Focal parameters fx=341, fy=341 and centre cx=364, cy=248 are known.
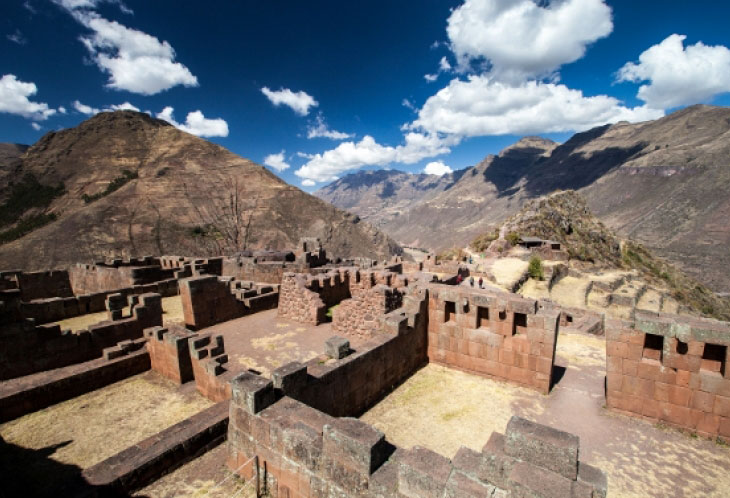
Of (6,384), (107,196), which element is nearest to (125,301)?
(6,384)

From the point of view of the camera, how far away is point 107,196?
6981 centimetres

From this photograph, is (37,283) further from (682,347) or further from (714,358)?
(714,358)

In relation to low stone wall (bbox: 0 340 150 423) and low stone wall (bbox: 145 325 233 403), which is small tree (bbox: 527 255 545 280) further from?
low stone wall (bbox: 0 340 150 423)

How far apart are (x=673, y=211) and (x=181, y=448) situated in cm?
11646

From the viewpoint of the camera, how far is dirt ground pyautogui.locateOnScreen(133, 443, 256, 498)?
573cm

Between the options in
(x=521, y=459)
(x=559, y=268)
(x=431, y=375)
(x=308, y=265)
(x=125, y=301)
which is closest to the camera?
(x=521, y=459)

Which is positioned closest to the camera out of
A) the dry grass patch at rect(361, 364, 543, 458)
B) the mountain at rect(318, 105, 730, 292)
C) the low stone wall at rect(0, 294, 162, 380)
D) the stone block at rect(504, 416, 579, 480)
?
the stone block at rect(504, 416, 579, 480)

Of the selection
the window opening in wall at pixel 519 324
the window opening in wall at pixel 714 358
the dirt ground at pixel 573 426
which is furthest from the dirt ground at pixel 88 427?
the window opening in wall at pixel 714 358

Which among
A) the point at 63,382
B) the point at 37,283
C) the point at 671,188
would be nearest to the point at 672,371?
the point at 63,382

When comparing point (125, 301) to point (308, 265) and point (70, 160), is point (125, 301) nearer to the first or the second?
point (308, 265)

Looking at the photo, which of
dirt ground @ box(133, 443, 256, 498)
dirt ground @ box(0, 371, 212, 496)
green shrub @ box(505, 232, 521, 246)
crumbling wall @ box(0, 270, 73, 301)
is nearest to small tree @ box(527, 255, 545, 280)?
green shrub @ box(505, 232, 521, 246)

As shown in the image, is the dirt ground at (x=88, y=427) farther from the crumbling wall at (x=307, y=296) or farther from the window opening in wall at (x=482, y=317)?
the window opening in wall at (x=482, y=317)

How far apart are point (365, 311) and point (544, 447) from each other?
9.90 meters

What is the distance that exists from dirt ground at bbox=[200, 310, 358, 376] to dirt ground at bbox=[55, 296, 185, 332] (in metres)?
2.87
